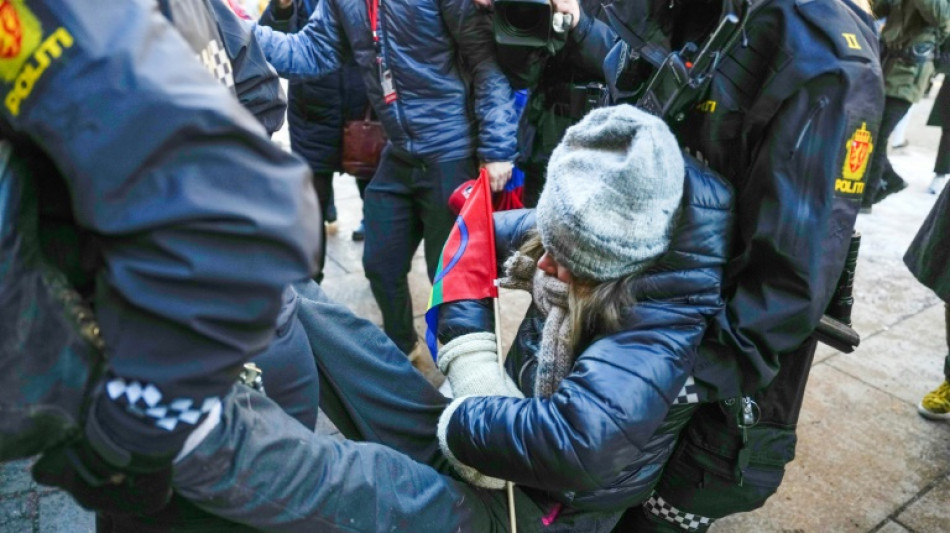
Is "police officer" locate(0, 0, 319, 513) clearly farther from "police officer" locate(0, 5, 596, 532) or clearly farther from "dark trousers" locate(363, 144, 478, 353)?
"dark trousers" locate(363, 144, 478, 353)

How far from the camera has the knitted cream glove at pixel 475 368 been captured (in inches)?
68.7

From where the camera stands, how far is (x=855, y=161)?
151cm

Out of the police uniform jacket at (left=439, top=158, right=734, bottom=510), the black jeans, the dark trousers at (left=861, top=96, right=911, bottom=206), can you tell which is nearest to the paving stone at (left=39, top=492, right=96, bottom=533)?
the black jeans

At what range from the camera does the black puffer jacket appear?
4094 millimetres

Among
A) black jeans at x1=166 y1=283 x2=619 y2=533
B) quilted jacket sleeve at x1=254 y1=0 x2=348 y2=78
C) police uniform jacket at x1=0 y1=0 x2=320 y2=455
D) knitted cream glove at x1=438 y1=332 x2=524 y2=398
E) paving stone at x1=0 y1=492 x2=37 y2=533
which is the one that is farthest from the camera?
quilted jacket sleeve at x1=254 y1=0 x2=348 y2=78

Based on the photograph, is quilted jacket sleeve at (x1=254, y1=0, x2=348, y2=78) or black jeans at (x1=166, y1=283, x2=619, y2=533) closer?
black jeans at (x1=166, y1=283, x2=619, y2=533)

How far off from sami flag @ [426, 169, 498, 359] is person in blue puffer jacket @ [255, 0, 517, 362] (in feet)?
3.61

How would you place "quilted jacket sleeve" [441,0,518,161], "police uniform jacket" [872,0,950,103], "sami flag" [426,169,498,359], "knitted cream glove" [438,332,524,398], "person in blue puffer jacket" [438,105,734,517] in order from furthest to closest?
"police uniform jacket" [872,0,950,103] < "quilted jacket sleeve" [441,0,518,161] < "sami flag" [426,169,498,359] < "knitted cream glove" [438,332,524,398] < "person in blue puffer jacket" [438,105,734,517]

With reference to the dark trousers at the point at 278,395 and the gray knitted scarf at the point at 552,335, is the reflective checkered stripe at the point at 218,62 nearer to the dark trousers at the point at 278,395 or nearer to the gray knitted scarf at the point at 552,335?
the dark trousers at the point at 278,395

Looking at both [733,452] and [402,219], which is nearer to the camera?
[733,452]

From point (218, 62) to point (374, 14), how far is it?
1647 millimetres

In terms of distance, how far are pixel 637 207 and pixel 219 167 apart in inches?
33.4

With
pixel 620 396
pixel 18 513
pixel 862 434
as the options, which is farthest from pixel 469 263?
pixel 862 434

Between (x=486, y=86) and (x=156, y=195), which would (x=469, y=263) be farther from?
(x=486, y=86)
